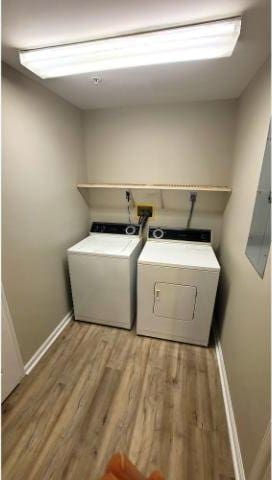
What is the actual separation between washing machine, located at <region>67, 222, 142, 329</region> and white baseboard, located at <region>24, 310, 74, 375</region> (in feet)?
0.36

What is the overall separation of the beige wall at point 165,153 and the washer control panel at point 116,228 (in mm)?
120

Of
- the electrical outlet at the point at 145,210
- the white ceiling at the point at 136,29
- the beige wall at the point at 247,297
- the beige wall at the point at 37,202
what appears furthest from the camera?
the electrical outlet at the point at 145,210

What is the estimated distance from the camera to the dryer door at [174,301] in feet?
6.23

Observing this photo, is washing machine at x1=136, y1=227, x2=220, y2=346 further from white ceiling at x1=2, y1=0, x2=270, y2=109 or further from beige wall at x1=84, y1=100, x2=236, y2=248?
white ceiling at x1=2, y1=0, x2=270, y2=109

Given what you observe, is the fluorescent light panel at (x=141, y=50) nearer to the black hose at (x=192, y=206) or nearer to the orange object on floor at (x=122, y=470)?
the black hose at (x=192, y=206)

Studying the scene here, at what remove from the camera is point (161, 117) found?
2205mm

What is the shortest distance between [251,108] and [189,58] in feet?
2.21

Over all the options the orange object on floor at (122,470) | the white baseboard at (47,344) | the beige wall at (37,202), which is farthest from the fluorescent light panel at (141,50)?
the white baseboard at (47,344)

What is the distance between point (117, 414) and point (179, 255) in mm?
1315

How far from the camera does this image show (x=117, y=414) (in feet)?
4.82

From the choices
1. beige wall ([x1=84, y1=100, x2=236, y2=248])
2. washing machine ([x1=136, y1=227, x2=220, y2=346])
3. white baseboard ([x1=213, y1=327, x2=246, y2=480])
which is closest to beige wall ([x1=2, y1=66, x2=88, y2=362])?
beige wall ([x1=84, y1=100, x2=236, y2=248])

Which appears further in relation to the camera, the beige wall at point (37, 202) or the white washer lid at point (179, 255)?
the white washer lid at point (179, 255)

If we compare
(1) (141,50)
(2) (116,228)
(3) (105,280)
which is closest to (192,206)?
(2) (116,228)

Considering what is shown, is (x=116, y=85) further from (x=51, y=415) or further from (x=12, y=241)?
(x=51, y=415)
